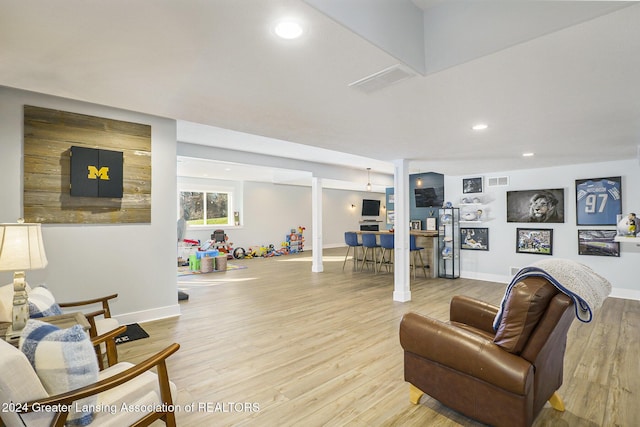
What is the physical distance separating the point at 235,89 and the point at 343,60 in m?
0.92

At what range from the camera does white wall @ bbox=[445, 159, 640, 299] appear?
211 inches

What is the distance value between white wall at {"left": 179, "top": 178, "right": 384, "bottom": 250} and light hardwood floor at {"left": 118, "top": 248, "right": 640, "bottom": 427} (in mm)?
5181

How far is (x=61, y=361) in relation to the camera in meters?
1.39

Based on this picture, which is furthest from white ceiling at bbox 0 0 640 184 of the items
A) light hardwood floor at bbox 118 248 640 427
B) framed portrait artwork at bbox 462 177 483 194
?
framed portrait artwork at bbox 462 177 483 194

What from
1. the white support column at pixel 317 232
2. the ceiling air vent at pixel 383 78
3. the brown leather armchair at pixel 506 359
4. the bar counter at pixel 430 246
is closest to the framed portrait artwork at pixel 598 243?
the bar counter at pixel 430 246

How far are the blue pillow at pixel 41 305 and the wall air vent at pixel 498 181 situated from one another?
7348 millimetres

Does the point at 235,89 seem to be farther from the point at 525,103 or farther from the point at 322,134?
the point at 525,103

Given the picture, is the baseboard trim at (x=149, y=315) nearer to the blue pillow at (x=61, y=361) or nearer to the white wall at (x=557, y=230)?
the blue pillow at (x=61, y=361)

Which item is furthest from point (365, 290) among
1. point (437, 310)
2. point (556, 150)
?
point (556, 150)

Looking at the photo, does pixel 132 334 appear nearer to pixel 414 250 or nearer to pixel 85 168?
pixel 85 168

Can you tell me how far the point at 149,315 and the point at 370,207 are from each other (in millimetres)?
10866

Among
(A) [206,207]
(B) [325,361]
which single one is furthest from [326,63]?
(A) [206,207]

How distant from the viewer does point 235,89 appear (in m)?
2.47

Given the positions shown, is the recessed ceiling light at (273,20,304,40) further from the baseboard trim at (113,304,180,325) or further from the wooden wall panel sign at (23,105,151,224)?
the baseboard trim at (113,304,180,325)
